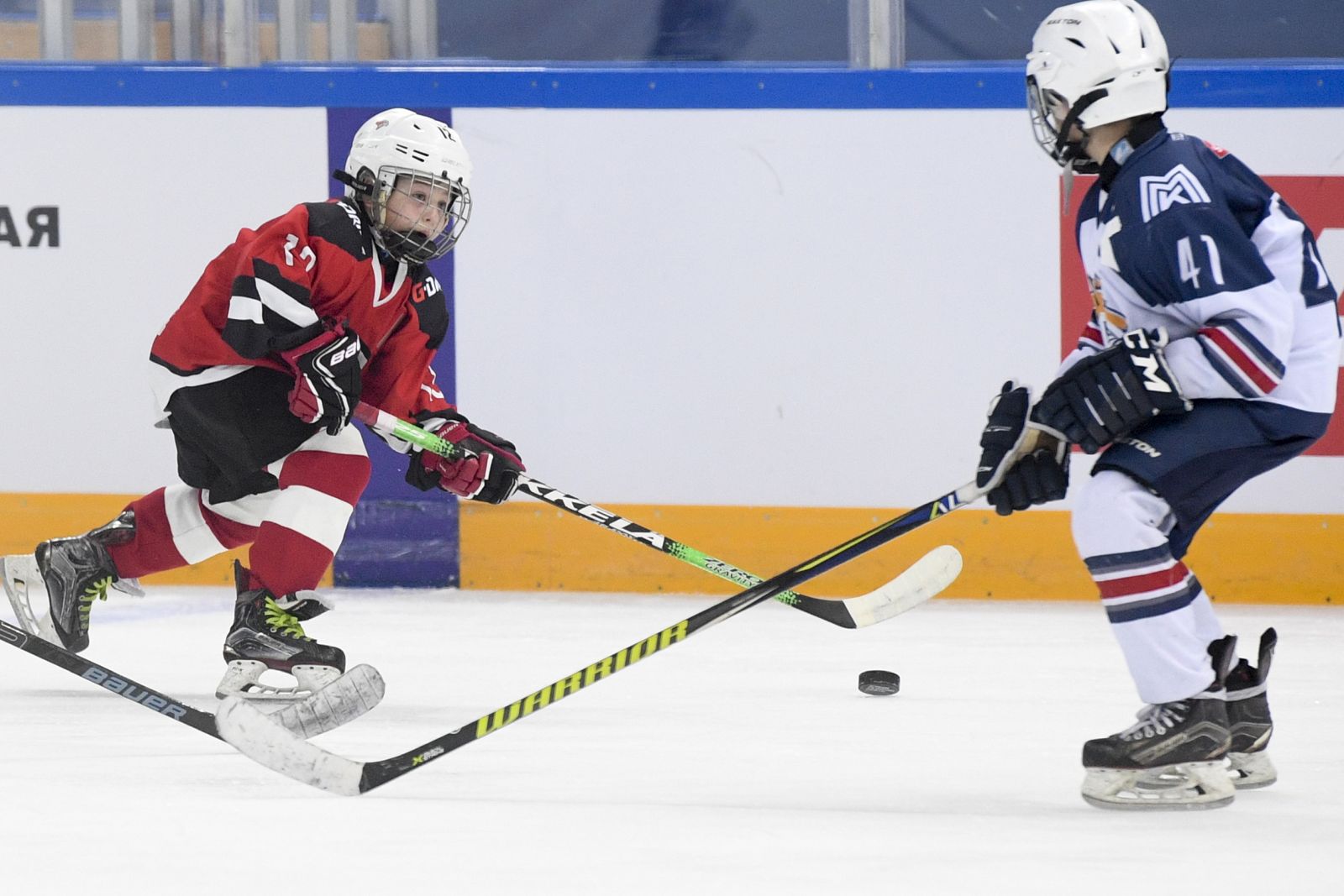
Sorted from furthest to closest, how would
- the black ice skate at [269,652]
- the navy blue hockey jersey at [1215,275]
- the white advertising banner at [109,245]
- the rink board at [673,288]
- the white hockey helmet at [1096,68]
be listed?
the white advertising banner at [109,245] < the rink board at [673,288] < the black ice skate at [269,652] < the white hockey helmet at [1096,68] < the navy blue hockey jersey at [1215,275]

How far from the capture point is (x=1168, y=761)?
93.5 inches

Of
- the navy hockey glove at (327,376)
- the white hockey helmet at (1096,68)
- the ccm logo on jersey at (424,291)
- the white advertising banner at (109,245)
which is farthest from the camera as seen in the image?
the white advertising banner at (109,245)

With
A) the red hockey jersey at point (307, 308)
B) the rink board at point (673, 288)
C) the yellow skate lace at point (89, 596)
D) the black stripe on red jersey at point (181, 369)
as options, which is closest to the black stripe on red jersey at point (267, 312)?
the red hockey jersey at point (307, 308)

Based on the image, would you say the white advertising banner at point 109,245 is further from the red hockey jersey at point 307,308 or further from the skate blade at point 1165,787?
the skate blade at point 1165,787

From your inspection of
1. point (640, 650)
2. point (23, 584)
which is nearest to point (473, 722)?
point (640, 650)

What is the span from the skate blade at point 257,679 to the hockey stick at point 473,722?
2.02 ft

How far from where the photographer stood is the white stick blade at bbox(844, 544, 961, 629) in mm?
3344

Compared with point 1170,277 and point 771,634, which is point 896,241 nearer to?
point 771,634

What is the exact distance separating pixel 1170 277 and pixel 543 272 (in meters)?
2.01

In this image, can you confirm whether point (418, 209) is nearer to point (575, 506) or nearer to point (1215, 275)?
point (575, 506)

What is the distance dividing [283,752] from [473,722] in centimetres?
24

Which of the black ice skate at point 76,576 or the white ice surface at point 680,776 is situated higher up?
the black ice skate at point 76,576

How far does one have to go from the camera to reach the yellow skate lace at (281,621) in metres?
3.14

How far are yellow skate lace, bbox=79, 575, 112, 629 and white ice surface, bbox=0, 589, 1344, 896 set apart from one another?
12cm
